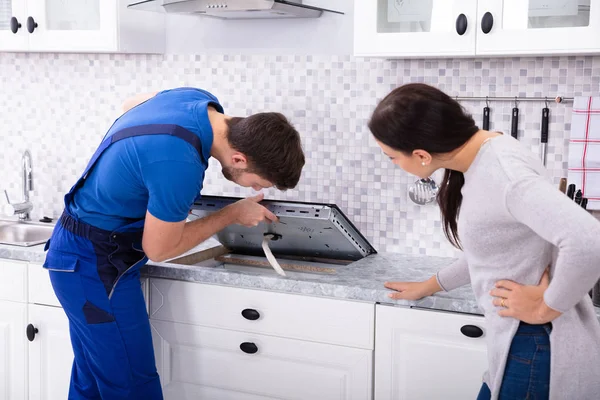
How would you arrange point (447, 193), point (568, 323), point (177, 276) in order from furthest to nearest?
point (177, 276), point (447, 193), point (568, 323)

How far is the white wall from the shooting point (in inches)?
107

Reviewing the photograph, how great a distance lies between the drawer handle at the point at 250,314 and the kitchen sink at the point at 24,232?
114cm

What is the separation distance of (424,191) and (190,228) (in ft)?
2.93

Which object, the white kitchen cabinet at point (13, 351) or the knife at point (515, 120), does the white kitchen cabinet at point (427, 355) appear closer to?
the knife at point (515, 120)

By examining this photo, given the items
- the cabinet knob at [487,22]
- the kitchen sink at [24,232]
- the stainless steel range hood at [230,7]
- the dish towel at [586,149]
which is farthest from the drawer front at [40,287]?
→ the dish towel at [586,149]

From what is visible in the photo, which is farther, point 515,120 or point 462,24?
point 515,120

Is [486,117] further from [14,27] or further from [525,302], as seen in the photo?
[14,27]

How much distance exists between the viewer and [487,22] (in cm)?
215

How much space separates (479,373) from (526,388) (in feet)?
1.91

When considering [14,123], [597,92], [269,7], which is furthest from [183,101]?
[14,123]

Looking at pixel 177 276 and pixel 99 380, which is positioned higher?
pixel 177 276

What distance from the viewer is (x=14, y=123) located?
10.8ft

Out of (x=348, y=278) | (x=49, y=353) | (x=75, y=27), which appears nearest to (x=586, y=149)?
(x=348, y=278)

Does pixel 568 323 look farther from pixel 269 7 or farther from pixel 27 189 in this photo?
pixel 27 189
